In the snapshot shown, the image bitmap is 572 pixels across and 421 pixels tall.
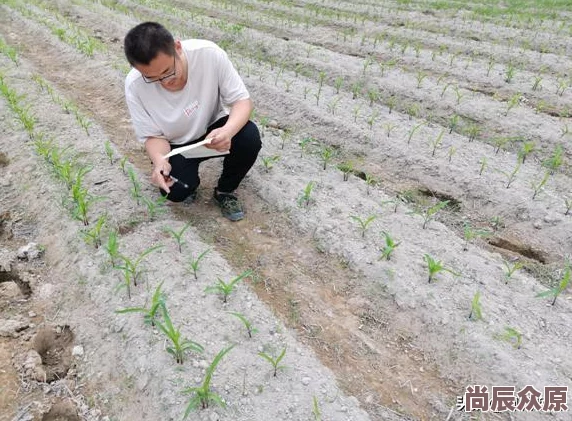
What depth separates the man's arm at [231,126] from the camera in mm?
3068

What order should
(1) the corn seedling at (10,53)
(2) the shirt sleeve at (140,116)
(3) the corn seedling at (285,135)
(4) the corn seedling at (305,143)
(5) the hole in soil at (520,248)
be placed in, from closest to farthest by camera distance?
1. (2) the shirt sleeve at (140,116)
2. (5) the hole in soil at (520,248)
3. (4) the corn seedling at (305,143)
4. (3) the corn seedling at (285,135)
5. (1) the corn seedling at (10,53)

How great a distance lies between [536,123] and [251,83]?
343 centimetres

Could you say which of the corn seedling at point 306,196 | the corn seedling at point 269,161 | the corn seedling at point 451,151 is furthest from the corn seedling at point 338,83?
the corn seedling at point 306,196

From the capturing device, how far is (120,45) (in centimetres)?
833

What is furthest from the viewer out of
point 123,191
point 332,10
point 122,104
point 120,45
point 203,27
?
point 332,10

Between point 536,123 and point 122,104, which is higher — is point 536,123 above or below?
above

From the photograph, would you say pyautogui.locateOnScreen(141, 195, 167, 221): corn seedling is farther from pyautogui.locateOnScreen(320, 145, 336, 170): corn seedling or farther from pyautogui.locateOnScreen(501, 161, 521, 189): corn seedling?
pyautogui.locateOnScreen(501, 161, 521, 189): corn seedling

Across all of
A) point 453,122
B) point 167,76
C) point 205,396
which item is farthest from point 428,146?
point 205,396

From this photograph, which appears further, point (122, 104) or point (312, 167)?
point (122, 104)

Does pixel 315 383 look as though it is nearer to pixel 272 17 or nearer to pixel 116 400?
pixel 116 400

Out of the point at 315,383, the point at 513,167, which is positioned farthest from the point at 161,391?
the point at 513,167

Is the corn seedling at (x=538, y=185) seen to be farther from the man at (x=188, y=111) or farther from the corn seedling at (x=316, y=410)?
the corn seedling at (x=316, y=410)

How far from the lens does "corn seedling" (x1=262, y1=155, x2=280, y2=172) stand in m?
4.16

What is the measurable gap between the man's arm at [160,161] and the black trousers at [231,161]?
0.14m
